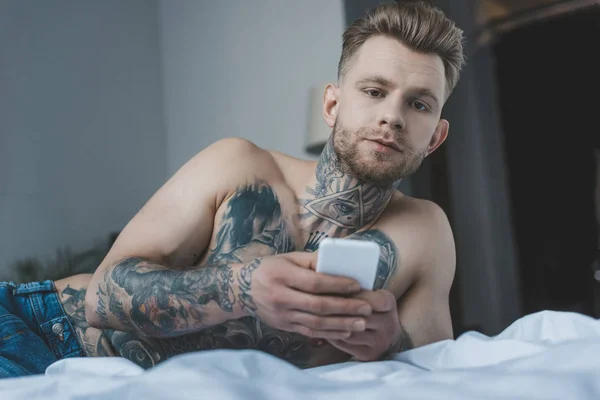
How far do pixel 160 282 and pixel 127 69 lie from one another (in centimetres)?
196

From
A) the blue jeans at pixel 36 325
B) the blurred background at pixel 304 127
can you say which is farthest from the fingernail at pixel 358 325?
the blurred background at pixel 304 127

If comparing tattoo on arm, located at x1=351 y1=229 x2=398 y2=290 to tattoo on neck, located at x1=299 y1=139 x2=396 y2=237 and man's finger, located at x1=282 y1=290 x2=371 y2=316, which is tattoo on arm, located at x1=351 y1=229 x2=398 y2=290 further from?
man's finger, located at x1=282 y1=290 x2=371 y2=316

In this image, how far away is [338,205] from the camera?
3.78 ft

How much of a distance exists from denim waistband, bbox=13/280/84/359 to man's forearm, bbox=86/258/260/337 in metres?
0.24

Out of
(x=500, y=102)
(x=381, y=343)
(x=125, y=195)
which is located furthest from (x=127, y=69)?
(x=381, y=343)

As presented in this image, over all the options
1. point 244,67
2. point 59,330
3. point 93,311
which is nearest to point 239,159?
point 93,311

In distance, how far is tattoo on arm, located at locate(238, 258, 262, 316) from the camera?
0.79 meters

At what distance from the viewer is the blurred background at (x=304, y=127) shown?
2.12 metres

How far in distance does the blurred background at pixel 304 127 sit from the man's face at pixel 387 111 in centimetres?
89

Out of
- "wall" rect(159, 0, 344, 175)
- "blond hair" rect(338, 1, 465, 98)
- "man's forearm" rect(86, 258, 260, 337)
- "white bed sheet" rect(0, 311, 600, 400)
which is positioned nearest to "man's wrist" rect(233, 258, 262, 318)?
"man's forearm" rect(86, 258, 260, 337)

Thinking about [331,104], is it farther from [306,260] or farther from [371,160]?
[306,260]

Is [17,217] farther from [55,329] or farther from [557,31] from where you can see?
[557,31]

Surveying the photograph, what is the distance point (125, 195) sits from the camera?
2.56m

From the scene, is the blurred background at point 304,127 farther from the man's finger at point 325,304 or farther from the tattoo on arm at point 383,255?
the man's finger at point 325,304
